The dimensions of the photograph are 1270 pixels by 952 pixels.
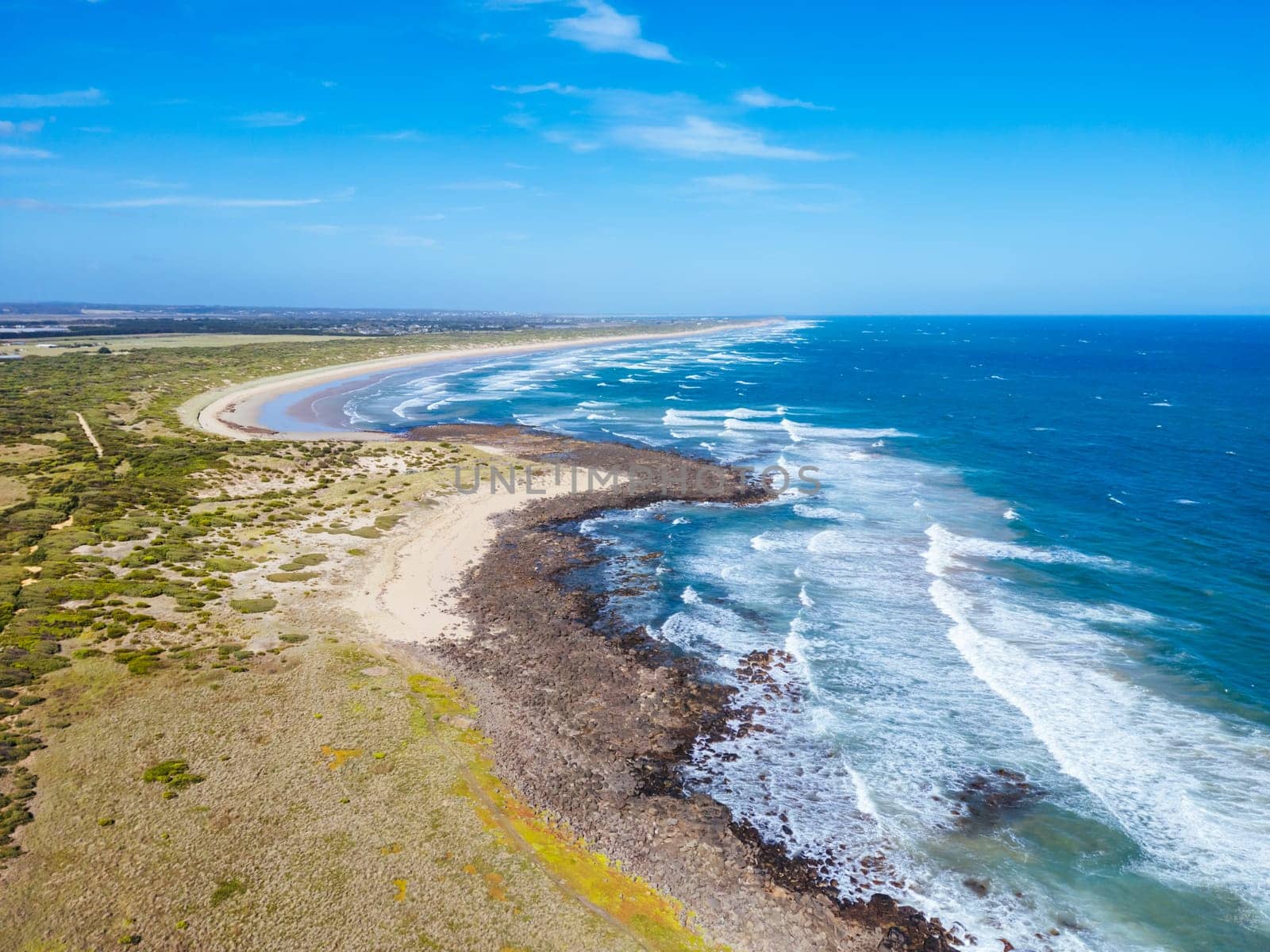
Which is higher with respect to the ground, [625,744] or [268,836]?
[268,836]

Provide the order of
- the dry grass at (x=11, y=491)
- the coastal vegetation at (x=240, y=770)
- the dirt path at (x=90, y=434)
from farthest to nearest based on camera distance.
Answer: the dirt path at (x=90, y=434) → the dry grass at (x=11, y=491) → the coastal vegetation at (x=240, y=770)

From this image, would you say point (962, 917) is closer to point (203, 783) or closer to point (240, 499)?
point (203, 783)

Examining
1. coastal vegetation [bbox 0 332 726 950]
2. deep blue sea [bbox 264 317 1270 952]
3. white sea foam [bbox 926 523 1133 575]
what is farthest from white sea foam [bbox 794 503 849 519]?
coastal vegetation [bbox 0 332 726 950]

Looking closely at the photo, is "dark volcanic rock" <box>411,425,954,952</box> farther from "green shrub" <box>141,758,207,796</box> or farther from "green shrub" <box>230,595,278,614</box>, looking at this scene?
"green shrub" <box>230,595,278,614</box>

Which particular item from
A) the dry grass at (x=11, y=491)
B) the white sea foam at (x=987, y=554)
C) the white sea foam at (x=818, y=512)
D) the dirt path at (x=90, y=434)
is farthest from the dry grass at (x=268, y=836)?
the dirt path at (x=90, y=434)

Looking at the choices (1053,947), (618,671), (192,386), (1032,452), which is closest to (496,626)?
(618,671)

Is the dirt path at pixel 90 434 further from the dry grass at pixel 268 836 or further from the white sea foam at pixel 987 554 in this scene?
the white sea foam at pixel 987 554

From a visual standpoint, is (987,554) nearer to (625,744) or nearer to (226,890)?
(625,744)

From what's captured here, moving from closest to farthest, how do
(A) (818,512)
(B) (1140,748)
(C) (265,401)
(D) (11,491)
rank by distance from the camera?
(B) (1140,748) < (D) (11,491) < (A) (818,512) < (C) (265,401)

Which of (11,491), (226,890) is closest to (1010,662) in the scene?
(226,890)

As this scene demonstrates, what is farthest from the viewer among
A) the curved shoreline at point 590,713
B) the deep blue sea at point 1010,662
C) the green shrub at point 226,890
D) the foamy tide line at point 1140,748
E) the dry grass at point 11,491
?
the dry grass at point 11,491
